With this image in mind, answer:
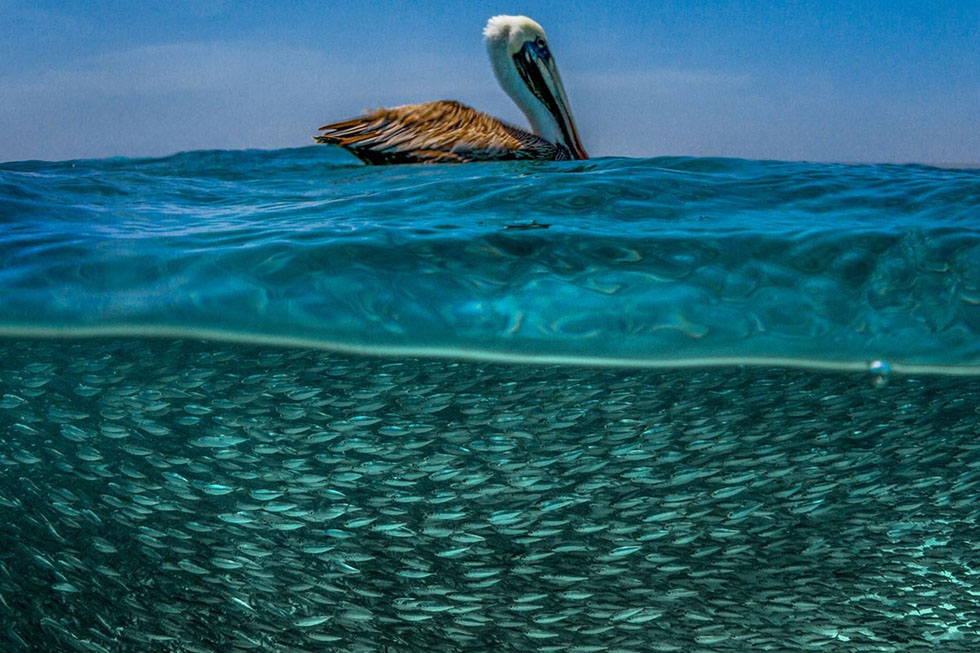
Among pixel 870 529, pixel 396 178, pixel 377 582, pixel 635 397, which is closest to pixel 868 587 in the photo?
pixel 870 529

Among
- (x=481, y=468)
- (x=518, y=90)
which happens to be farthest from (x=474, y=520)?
(x=518, y=90)

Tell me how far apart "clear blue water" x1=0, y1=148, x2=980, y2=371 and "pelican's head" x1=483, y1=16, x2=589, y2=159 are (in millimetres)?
5748

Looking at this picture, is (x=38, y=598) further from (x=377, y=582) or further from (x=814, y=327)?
(x=814, y=327)

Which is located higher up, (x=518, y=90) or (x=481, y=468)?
(x=518, y=90)

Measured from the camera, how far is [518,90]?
9.73 m

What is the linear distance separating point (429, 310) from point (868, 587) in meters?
1.54

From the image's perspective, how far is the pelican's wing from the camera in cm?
681

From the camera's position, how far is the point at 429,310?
2.95 metres

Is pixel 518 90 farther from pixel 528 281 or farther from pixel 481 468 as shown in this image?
pixel 481 468

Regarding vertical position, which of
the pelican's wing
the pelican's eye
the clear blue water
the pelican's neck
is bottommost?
the clear blue water

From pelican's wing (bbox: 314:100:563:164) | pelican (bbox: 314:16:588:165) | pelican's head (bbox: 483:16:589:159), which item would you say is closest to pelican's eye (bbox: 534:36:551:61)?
pelican's head (bbox: 483:16:589:159)

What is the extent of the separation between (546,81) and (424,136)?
3.38 meters

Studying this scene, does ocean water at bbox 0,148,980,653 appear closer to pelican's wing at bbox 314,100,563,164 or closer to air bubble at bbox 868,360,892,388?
air bubble at bbox 868,360,892,388

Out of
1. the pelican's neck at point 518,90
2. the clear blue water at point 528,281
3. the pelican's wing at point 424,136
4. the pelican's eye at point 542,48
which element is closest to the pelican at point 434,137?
the pelican's wing at point 424,136
